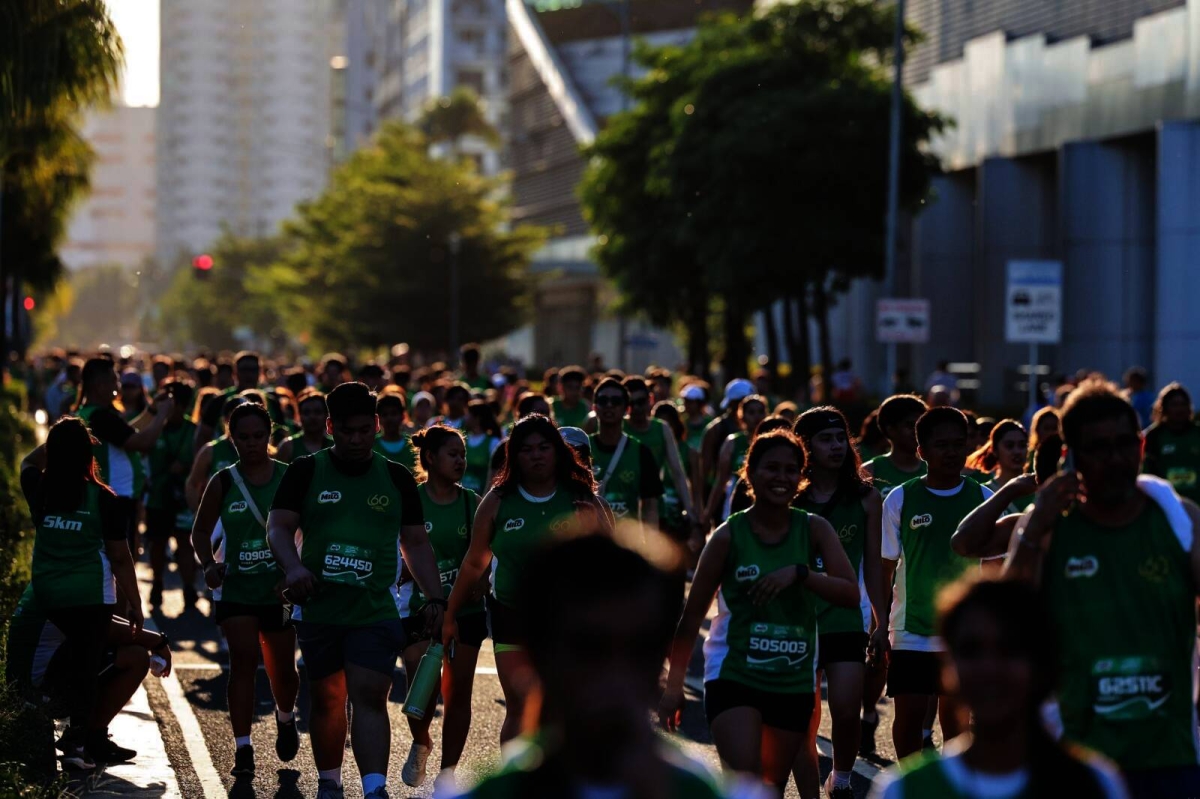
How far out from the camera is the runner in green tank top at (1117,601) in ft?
15.7

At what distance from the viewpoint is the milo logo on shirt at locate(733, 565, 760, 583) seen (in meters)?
6.62

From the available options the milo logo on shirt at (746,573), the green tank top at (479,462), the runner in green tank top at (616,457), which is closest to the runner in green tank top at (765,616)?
the milo logo on shirt at (746,573)

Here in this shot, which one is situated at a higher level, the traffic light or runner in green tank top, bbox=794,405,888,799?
the traffic light

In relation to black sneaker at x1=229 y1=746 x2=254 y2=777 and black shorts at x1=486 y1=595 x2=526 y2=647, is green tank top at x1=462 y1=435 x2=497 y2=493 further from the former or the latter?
black shorts at x1=486 y1=595 x2=526 y2=647

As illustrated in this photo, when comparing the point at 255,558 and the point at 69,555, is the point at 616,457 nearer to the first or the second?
the point at 255,558

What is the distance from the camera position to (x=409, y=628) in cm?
938

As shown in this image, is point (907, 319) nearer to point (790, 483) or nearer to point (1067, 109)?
point (1067, 109)

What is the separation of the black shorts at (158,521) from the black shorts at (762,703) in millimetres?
10318

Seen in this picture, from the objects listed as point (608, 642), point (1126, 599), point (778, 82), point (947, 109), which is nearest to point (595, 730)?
point (608, 642)

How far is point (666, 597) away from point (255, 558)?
685cm

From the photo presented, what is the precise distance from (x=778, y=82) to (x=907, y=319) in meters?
8.62

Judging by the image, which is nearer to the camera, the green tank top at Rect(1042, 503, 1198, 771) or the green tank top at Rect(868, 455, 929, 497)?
the green tank top at Rect(1042, 503, 1198, 771)

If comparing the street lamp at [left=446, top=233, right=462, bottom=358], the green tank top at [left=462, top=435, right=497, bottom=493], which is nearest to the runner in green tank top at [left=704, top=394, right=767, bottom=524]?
the green tank top at [left=462, top=435, right=497, bottom=493]

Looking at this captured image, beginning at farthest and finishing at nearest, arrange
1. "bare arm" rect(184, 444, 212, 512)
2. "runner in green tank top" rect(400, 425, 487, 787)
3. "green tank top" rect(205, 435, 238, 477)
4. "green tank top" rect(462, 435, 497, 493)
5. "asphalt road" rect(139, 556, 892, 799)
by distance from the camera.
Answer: "green tank top" rect(462, 435, 497, 493) → "green tank top" rect(205, 435, 238, 477) → "bare arm" rect(184, 444, 212, 512) → "asphalt road" rect(139, 556, 892, 799) → "runner in green tank top" rect(400, 425, 487, 787)
